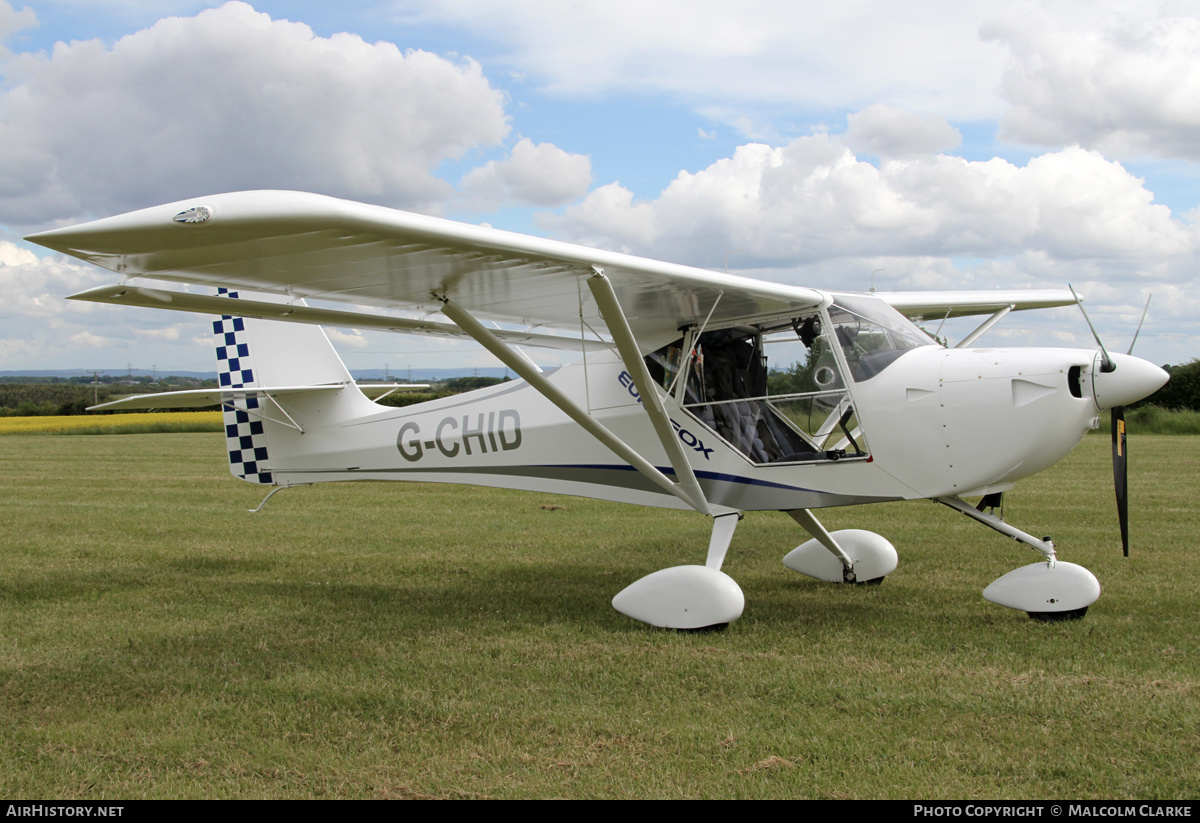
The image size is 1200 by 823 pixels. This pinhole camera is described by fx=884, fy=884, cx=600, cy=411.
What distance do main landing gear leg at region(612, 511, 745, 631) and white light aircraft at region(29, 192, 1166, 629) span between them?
2 cm

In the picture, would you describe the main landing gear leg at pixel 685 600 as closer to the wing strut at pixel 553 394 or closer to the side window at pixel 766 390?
the wing strut at pixel 553 394

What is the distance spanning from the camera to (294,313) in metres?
6.16

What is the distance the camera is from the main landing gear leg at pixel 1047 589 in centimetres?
569

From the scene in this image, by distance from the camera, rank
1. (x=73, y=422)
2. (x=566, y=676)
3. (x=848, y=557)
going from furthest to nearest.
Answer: (x=73, y=422) → (x=848, y=557) → (x=566, y=676)

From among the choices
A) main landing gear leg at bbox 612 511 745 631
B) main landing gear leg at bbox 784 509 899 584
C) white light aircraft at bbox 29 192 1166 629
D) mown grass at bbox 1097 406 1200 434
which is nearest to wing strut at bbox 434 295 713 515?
white light aircraft at bbox 29 192 1166 629

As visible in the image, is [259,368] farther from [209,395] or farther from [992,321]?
[992,321]

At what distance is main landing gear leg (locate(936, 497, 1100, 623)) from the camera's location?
5688 millimetres

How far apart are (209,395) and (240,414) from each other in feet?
3.32

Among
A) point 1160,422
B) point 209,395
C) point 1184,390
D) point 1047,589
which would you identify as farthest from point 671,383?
point 1184,390

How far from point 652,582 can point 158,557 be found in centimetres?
565

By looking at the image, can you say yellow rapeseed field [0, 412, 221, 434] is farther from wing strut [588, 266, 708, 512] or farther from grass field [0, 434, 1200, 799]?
wing strut [588, 266, 708, 512]

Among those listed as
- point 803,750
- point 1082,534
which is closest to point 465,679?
point 803,750

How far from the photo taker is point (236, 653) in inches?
215
